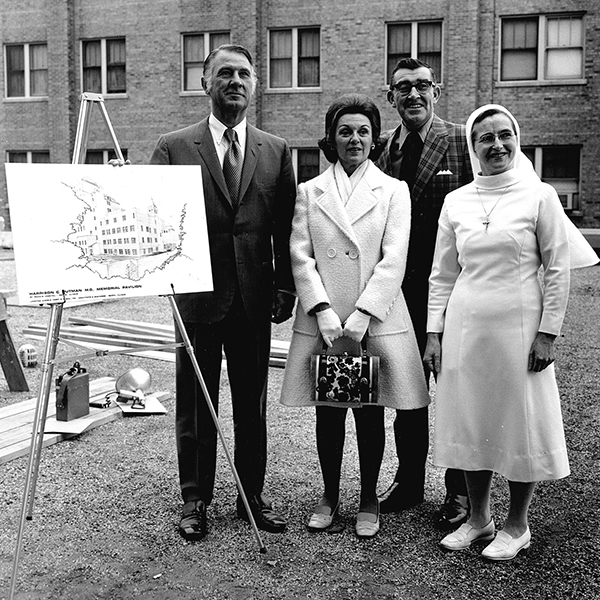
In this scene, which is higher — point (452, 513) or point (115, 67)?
point (115, 67)

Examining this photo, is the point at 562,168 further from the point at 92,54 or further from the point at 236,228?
the point at 236,228

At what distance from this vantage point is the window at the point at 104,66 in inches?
991

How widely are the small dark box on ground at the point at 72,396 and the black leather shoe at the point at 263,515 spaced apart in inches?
96.8

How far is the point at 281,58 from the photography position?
23.8 m

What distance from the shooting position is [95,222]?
3848 millimetres

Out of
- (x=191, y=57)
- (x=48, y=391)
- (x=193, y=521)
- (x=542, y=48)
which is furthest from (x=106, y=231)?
(x=191, y=57)

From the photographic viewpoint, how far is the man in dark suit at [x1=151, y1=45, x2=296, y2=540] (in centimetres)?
426

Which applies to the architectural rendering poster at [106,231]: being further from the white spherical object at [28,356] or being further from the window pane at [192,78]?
the window pane at [192,78]

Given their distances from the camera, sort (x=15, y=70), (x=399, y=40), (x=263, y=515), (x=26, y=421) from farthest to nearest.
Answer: (x=15, y=70) < (x=399, y=40) < (x=26, y=421) < (x=263, y=515)

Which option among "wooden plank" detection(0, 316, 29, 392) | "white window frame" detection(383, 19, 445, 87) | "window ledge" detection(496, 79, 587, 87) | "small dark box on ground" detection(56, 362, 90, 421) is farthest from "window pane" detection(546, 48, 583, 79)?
"small dark box on ground" detection(56, 362, 90, 421)

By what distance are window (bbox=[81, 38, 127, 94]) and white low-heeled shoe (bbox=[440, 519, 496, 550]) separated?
76.3 ft

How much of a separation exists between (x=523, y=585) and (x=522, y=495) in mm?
462

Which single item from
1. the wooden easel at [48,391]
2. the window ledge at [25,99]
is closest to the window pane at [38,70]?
the window ledge at [25,99]

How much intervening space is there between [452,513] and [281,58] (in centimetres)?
2114
